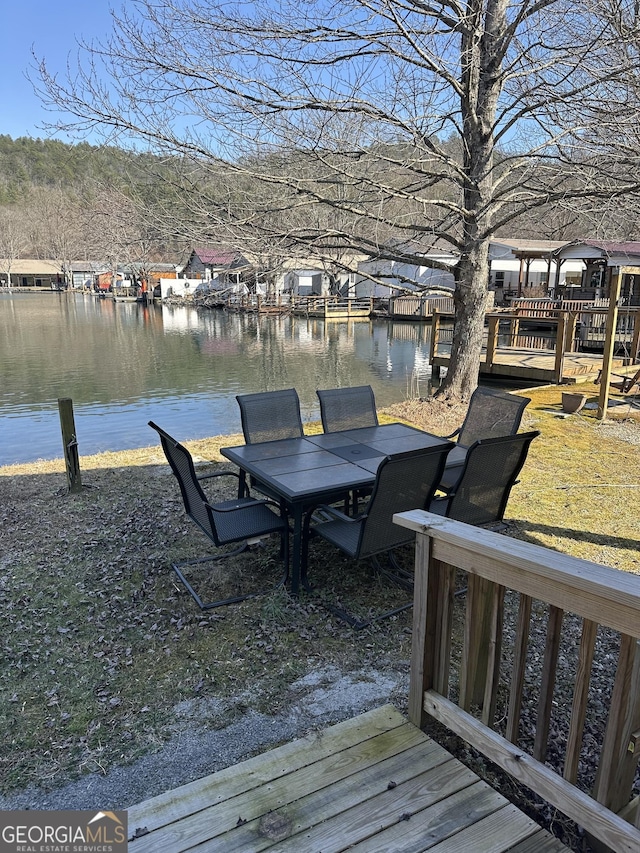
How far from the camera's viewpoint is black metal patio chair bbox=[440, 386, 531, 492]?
4438 mm

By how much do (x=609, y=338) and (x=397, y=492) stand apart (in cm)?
570

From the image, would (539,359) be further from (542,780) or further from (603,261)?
(603,261)

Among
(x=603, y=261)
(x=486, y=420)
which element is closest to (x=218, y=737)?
(x=486, y=420)

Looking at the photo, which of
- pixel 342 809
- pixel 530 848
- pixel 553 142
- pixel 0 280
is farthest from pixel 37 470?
pixel 0 280

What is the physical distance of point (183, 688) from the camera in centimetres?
264

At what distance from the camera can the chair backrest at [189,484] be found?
3.27m

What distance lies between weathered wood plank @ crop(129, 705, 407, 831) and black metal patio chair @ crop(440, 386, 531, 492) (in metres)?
2.38

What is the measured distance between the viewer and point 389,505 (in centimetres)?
315

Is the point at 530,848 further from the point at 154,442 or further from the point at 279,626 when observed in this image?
the point at 154,442

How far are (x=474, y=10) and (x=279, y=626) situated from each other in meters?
6.79

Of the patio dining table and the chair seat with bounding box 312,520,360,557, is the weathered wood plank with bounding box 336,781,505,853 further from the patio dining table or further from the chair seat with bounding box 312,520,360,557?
the patio dining table

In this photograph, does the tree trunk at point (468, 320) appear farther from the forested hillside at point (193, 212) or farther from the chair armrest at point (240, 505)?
the chair armrest at point (240, 505)

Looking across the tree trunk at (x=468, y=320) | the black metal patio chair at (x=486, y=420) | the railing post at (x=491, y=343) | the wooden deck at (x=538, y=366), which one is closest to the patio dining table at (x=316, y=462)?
the black metal patio chair at (x=486, y=420)

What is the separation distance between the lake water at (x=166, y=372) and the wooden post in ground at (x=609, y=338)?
4364mm
